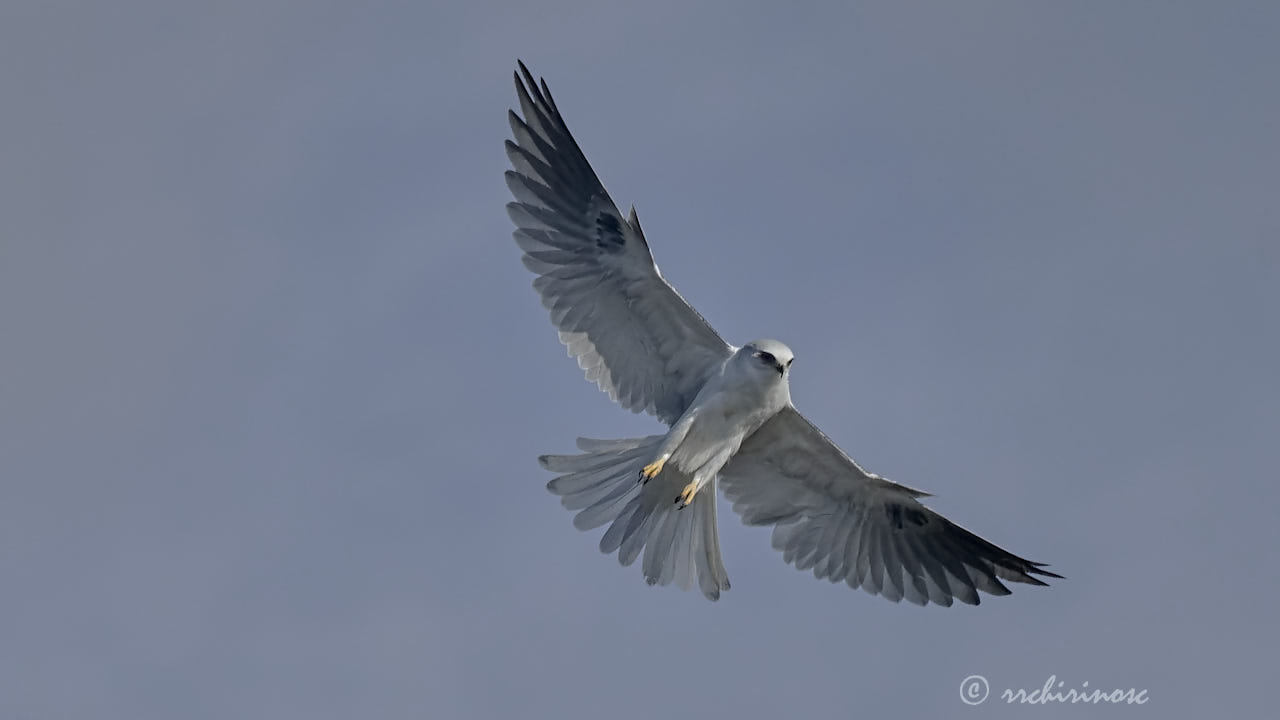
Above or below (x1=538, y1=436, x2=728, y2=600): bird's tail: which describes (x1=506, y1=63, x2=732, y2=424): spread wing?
above

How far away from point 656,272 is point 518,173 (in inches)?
60.6

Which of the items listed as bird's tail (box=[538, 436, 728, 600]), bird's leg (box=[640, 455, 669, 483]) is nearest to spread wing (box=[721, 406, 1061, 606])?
bird's tail (box=[538, 436, 728, 600])

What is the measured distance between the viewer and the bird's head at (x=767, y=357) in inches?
464

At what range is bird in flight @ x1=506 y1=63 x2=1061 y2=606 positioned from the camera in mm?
12117

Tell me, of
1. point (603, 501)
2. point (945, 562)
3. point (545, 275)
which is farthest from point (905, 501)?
point (545, 275)

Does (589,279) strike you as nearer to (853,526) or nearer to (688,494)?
(688,494)

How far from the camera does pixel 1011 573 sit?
12.9 meters

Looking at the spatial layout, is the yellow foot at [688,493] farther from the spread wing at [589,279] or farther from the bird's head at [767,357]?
the bird's head at [767,357]

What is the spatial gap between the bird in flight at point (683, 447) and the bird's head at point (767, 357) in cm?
2

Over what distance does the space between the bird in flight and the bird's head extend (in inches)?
0.7

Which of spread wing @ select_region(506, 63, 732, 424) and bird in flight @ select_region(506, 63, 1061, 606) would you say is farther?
spread wing @ select_region(506, 63, 732, 424)

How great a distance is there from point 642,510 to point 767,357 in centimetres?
171

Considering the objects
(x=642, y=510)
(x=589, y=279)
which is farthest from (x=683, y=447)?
(x=589, y=279)

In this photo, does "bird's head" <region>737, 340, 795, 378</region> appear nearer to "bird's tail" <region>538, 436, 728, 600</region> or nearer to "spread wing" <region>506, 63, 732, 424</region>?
"spread wing" <region>506, 63, 732, 424</region>
